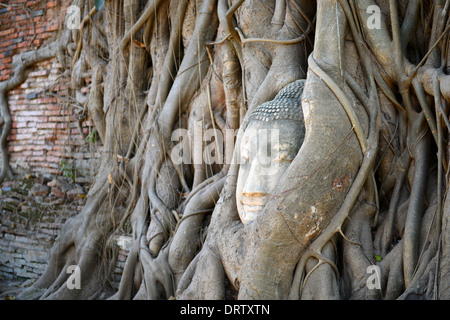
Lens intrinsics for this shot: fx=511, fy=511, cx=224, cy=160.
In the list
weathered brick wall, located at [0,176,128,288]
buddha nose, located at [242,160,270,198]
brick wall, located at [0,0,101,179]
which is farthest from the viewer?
brick wall, located at [0,0,101,179]

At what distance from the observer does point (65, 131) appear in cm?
544

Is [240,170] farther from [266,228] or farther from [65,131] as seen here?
[65,131]

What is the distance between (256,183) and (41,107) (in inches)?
147

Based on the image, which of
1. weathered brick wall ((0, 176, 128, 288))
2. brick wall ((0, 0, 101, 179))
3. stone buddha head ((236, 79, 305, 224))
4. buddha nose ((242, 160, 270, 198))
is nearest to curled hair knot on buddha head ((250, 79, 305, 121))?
stone buddha head ((236, 79, 305, 224))

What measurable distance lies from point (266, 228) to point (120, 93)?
2483 millimetres

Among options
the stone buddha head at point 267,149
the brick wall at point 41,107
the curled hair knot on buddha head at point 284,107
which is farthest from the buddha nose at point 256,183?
the brick wall at point 41,107

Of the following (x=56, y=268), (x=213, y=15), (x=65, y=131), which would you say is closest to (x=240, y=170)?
(x=213, y=15)

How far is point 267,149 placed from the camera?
2.81 metres

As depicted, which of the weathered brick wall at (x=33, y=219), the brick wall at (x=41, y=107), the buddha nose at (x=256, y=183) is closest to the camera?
the buddha nose at (x=256, y=183)

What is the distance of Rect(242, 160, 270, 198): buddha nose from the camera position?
9.12ft

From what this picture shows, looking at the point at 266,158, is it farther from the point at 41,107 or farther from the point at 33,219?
the point at 41,107

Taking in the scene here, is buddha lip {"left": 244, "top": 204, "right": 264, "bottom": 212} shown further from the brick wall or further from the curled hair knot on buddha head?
the brick wall

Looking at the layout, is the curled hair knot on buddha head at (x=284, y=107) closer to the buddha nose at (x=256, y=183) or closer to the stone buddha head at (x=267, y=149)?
the stone buddha head at (x=267, y=149)

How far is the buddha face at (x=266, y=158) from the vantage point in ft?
9.14
